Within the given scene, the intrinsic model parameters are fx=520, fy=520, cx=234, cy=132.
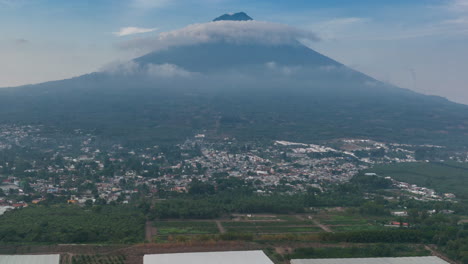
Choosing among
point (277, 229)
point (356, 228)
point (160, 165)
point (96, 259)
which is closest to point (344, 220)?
point (356, 228)

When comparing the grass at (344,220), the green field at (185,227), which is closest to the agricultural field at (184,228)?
the green field at (185,227)

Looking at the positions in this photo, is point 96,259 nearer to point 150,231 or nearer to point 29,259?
point 29,259

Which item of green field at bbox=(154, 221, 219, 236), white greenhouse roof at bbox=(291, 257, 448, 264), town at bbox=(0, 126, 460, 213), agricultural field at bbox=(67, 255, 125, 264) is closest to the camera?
agricultural field at bbox=(67, 255, 125, 264)

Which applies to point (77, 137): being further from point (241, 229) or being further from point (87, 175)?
point (241, 229)

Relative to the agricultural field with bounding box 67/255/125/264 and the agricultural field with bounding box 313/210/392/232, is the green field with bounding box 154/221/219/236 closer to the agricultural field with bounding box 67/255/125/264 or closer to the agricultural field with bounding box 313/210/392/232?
the agricultural field with bounding box 67/255/125/264

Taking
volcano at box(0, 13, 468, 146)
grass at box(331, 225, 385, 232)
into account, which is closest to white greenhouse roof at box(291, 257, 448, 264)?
grass at box(331, 225, 385, 232)

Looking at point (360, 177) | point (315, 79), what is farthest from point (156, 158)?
point (315, 79)
